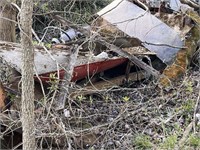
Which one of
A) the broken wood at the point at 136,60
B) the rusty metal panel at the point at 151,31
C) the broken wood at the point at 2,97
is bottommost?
the broken wood at the point at 2,97

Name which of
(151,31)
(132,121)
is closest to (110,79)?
(151,31)

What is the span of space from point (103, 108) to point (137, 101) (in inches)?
18.9

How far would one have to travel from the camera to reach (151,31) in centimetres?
566

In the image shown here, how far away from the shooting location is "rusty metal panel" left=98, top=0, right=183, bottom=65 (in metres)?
5.57

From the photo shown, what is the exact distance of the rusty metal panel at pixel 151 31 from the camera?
557cm

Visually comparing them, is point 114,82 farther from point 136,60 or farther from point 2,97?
point 2,97

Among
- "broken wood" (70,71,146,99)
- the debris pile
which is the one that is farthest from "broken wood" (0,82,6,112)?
"broken wood" (70,71,146,99)

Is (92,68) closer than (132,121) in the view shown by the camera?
No

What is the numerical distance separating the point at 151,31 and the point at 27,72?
9.71 feet

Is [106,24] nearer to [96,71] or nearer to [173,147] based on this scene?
[96,71]

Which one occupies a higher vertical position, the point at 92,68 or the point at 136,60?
the point at 136,60

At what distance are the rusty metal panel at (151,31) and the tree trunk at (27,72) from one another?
2595mm


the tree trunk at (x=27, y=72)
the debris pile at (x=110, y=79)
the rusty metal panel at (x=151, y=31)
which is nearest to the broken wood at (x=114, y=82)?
the debris pile at (x=110, y=79)

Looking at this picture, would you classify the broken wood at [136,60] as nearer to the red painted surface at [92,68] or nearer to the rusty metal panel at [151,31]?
the red painted surface at [92,68]
